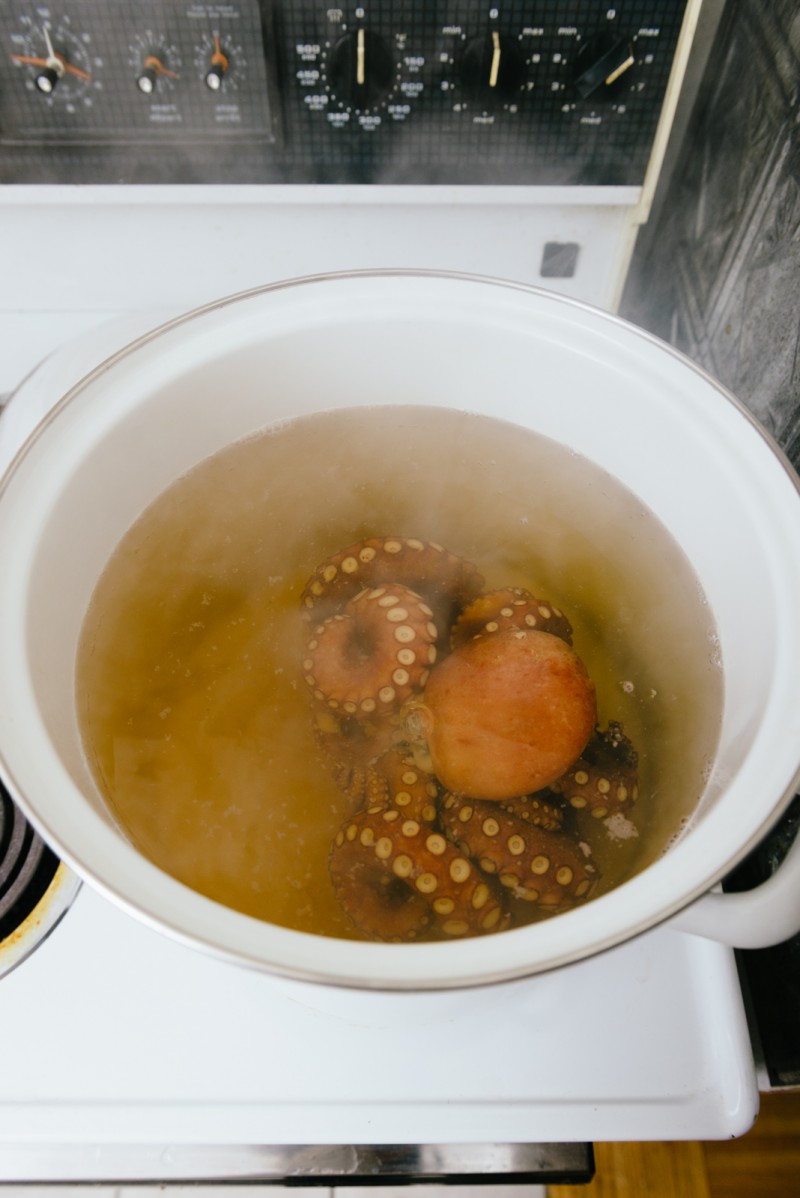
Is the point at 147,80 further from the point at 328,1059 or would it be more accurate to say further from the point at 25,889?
the point at 328,1059

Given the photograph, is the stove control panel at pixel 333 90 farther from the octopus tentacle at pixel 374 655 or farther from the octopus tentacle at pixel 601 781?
the octopus tentacle at pixel 601 781

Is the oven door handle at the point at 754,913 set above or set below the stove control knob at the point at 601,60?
below

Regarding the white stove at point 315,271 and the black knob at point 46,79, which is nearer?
the white stove at point 315,271

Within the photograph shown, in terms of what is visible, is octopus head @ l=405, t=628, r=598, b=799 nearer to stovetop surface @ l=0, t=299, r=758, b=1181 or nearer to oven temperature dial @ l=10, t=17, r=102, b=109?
stovetop surface @ l=0, t=299, r=758, b=1181

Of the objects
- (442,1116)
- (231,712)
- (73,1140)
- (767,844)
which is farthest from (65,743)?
(767,844)

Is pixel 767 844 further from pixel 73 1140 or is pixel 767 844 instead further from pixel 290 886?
pixel 73 1140

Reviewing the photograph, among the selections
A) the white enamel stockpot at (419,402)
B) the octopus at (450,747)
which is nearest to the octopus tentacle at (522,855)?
the octopus at (450,747)
